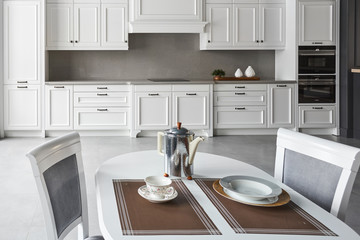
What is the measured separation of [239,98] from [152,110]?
139 cm

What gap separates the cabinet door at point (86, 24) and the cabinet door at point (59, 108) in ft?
2.57

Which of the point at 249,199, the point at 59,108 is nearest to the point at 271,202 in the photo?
the point at 249,199

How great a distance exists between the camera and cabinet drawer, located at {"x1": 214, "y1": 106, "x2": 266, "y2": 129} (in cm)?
584

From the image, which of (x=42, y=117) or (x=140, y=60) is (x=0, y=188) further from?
(x=140, y=60)

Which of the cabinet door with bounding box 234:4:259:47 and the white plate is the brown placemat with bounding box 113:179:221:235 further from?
the cabinet door with bounding box 234:4:259:47

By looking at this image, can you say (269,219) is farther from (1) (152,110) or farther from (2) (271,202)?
(1) (152,110)

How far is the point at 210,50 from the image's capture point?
6.37m

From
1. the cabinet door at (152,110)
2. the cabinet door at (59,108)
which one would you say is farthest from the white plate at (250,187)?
the cabinet door at (59,108)

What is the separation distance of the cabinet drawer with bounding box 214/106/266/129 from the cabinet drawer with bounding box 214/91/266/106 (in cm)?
8

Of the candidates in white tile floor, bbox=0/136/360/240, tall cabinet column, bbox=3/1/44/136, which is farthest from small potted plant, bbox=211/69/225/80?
tall cabinet column, bbox=3/1/44/136

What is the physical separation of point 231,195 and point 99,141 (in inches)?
174

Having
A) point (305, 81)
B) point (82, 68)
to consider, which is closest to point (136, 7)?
point (82, 68)

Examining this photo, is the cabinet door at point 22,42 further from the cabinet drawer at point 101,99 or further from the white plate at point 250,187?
the white plate at point 250,187

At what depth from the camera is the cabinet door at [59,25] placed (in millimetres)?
5629
